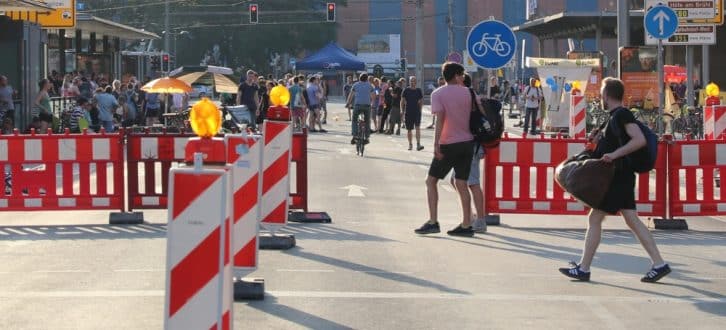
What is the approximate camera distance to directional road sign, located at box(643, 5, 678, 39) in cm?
1983

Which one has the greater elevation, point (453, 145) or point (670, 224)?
point (453, 145)

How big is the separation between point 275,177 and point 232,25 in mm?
83067

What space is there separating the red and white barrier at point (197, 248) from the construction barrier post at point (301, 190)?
27.4ft

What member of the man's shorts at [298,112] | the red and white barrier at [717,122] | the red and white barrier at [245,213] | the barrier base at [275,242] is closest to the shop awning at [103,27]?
the man's shorts at [298,112]

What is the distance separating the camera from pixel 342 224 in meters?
14.2

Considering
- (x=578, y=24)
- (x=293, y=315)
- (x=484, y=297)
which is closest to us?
(x=293, y=315)

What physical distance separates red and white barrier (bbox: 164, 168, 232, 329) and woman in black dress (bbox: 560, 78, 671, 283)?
15.9 ft

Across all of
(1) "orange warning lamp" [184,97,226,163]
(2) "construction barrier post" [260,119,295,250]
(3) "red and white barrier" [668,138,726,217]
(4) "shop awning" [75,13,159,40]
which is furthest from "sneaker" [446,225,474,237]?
(4) "shop awning" [75,13,159,40]

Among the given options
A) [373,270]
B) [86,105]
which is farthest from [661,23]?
[86,105]

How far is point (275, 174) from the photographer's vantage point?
11859 mm

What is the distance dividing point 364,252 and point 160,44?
8512 centimetres

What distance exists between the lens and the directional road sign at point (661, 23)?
19828 mm

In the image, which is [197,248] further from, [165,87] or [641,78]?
[641,78]

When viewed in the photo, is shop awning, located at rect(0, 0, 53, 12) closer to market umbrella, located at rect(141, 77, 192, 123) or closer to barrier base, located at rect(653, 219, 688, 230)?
market umbrella, located at rect(141, 77, 192, 123)
